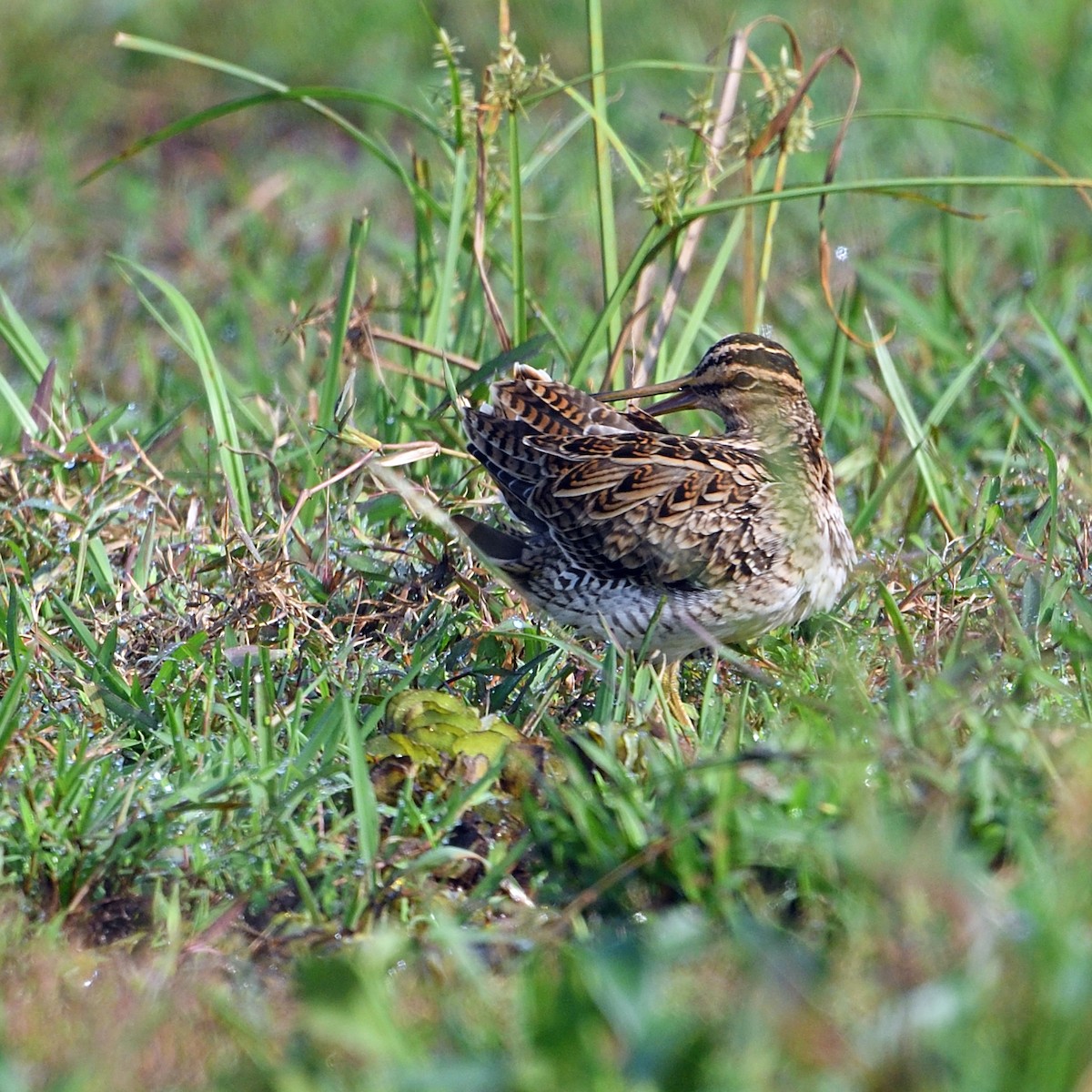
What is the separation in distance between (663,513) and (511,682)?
2.15 ft

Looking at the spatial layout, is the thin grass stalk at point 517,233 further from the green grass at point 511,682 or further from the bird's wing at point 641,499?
the bird's wing at point 641,499

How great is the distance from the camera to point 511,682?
443cm

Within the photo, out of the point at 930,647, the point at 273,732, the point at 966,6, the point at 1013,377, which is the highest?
the point at 966,6

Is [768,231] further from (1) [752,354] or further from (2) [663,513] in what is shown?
(2) [663,513]

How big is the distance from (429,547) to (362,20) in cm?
596

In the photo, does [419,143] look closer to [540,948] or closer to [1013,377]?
[1013,377]

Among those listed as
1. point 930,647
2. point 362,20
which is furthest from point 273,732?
point 362,20

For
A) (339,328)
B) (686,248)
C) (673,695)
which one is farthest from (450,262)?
(673,695)

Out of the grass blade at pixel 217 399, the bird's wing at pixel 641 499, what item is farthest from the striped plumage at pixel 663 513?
the grass blade at pixel 217 399

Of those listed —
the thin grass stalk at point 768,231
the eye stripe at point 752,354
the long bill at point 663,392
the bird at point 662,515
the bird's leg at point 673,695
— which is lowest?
the bird's leg at point 673,695

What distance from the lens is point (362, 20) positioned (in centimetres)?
991

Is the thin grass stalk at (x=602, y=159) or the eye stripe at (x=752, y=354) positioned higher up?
the thin grass stalk at (x=602, y=159)

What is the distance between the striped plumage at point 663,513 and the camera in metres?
4.54

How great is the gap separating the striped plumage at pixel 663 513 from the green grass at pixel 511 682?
150 millimetres
